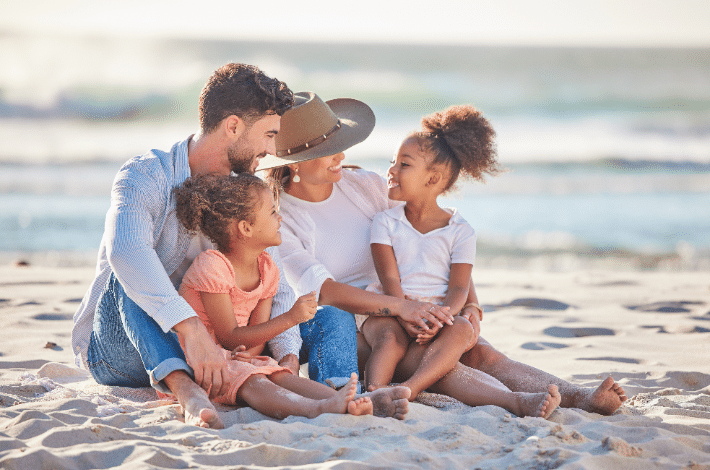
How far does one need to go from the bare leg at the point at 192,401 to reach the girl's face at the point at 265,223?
690 millimetres

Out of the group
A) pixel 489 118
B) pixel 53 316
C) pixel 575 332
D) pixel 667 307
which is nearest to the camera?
pixel 489 118

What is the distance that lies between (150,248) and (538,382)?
1795 mm

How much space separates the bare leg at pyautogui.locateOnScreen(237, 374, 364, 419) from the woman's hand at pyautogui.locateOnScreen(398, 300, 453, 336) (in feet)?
2.05

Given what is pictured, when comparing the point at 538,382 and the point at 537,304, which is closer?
the point at 538,382

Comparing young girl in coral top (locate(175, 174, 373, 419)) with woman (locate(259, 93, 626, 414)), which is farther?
woman (locate(259, 93, 626, 414))

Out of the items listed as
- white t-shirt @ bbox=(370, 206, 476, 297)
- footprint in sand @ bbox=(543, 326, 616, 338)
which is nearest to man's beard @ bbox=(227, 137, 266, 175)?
white t-shirt @ bbox=(370, 206, 476, 297)

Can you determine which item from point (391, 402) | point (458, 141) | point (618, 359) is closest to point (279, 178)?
point (458, 141)

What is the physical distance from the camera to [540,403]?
271 cm

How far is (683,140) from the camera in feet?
51.6

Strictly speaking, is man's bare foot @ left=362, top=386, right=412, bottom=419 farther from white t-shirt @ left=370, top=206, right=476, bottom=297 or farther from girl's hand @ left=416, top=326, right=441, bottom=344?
white t-shirt @ left=370, top=206, right=476, bottom=297

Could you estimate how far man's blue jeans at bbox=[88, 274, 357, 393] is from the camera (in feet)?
8.76

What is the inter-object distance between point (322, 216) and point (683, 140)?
14.4 metres

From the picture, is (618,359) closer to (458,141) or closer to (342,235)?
(458,141)

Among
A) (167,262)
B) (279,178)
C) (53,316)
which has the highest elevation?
(279,178)
